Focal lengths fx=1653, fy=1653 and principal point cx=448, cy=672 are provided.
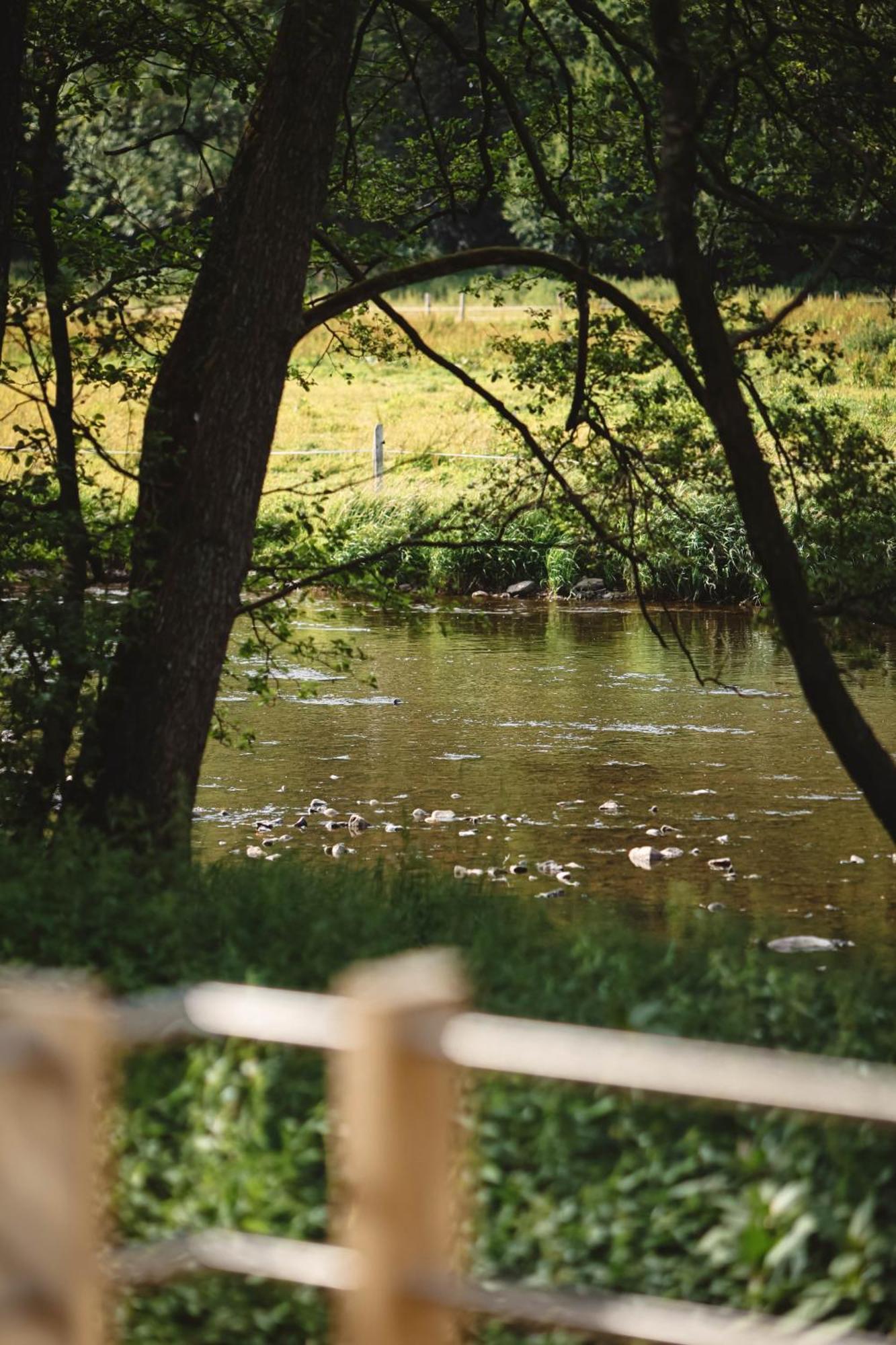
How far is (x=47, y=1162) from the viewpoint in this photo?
105 inches

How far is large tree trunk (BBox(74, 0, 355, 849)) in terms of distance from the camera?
8.27m

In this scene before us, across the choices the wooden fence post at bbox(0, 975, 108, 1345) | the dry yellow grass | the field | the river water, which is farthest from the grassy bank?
the dry yellow grass

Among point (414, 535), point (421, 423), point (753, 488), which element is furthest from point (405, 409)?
point (753, 488)

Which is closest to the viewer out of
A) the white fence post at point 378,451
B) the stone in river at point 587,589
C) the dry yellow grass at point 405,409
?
the stone in river at point 587,589

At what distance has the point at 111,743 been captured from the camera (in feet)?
27.2

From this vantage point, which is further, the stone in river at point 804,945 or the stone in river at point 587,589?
the stone in river at point 587,589

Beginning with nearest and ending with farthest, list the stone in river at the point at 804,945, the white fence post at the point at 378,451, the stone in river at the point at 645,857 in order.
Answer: the stone in river at the point at 804,945 < the stone in river at the point at 645,857 < the white fence post at the point at 378,451

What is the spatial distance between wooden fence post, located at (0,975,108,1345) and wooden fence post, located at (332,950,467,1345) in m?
0.43

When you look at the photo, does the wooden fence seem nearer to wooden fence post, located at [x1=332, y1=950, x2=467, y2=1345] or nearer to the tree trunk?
wooden fence post, located at [x1=332, y1=950, x2=467, y2=1345]

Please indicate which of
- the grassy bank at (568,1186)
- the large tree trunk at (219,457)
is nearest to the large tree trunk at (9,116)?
the large tree trunk at (219,457)

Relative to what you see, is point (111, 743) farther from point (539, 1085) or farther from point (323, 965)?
point (539, 1085)

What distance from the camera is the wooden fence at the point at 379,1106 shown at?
2561 mm

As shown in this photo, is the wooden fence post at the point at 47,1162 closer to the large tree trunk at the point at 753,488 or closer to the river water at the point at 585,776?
the large tree trunk at the point at 753,488

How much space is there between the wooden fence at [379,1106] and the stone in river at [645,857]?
8785 mm
